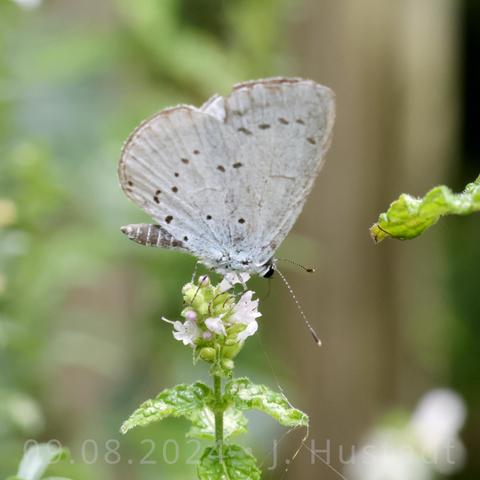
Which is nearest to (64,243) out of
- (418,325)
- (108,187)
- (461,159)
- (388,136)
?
(108,187)

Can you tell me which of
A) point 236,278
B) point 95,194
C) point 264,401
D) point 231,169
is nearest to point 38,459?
point 264,401

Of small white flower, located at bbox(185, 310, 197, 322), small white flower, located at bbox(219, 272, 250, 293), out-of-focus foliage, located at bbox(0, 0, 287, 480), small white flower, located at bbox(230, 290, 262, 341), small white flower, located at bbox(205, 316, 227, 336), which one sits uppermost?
out-of-focus foliage, located at bbox(0, 0, 287, 480)

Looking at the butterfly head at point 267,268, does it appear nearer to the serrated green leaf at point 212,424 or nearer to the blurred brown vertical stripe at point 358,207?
the serrated green leaf at point 212,424

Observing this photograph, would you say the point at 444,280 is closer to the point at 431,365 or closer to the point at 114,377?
the point at 431,365

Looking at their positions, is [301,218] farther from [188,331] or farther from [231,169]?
[188,331]

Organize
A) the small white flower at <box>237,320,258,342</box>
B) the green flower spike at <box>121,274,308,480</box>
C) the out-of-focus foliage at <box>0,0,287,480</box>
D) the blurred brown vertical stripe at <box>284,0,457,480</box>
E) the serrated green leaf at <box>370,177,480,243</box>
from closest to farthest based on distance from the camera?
the serrated green leaf at <box>370,177,480,243</box>
the green flower spike at <box>121,274,308,480</box>
the small white flower at <box>237,320,258,342</box>
the out-of-focus foliage at <box>0,0,287,480</box>
the blurred brown vertical stripe at <box>284,0,457,480</box>

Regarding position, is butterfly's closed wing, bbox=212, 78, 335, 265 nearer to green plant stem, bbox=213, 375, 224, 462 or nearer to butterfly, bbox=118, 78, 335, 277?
butterfly, bbox=118, 78, 335, 277

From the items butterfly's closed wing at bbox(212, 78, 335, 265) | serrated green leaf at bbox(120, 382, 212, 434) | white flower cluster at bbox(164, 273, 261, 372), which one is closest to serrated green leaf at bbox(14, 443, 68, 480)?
serrated green leaf at bbox(120, 382, 212, 434)
